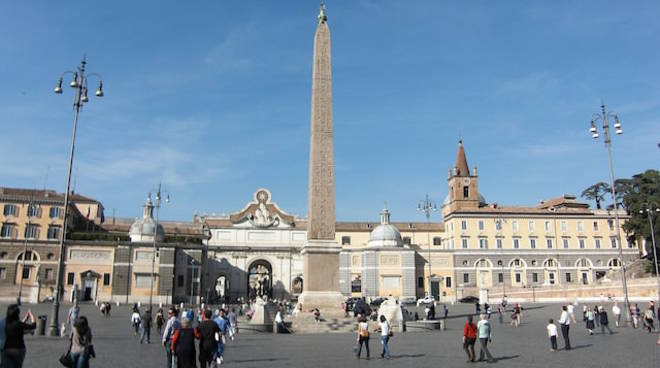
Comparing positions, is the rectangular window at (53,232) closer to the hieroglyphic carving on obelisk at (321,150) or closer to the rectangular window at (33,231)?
the rectangular window at (33,231)

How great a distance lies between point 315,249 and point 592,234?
44504 mm

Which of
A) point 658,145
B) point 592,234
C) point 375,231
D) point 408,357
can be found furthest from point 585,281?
point 408,357

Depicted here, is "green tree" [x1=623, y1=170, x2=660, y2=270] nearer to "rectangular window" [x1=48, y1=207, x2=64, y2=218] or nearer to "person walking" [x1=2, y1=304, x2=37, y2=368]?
"person walking" [x1=2, y1=304, x2=37, y2=368]

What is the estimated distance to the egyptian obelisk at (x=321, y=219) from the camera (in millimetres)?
22375

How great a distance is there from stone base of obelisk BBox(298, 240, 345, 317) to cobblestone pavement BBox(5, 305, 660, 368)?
3.85m

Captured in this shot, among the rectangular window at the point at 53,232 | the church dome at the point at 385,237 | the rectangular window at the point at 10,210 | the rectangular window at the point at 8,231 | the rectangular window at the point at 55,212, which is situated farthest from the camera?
the church dome at the point at 385,237

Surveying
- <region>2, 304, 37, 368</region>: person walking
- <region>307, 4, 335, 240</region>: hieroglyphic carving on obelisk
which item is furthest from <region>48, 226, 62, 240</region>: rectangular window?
<region>2, 304, 37, 368</region>: person walking

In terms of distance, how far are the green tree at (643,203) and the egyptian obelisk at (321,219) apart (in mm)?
29880

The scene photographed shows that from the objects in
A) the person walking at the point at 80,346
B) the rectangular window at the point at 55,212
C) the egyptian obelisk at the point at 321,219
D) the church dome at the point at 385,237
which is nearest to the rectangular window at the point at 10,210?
the rectangular window at the point at 55,212

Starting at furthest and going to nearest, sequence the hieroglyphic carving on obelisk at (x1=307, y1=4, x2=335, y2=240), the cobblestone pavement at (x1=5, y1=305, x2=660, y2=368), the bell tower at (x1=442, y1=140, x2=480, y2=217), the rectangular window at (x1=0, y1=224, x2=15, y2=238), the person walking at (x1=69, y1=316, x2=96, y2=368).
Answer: the bell tower at (x1=442, y1=140, x2=480, y2=217), the rectangular window at (x1=0, y1=224, x2=15, y2=238), the hieroglyphic carving on obelisk at (x1=307, y1=4, x2=335, y2=240), the cobblestone pavement at (x1=5, y1=305, x2=660, y2=368), the person walking at (x1=69, y1=316, x2=96, y2=368)

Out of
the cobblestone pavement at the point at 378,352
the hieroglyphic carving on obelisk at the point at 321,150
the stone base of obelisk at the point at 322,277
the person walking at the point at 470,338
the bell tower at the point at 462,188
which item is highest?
the bell tower at the point at 462,188

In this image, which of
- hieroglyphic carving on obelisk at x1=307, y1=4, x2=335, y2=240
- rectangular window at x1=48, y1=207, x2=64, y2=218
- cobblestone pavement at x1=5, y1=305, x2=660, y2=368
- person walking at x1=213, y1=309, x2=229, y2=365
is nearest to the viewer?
person walking at x1=213, y1=309, x2=229, y2=365

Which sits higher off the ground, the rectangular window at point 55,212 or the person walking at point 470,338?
the rectangular window at point 55,212

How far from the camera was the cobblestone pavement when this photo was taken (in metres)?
11.5
